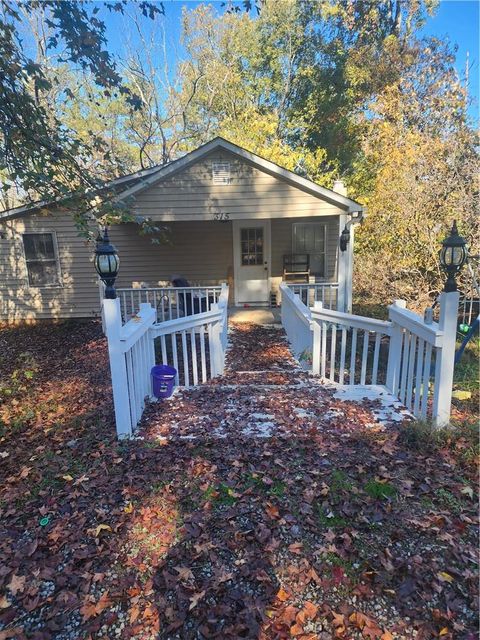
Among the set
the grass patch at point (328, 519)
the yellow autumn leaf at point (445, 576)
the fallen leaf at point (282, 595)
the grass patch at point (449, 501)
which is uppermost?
the grass patch at point (449, 501)

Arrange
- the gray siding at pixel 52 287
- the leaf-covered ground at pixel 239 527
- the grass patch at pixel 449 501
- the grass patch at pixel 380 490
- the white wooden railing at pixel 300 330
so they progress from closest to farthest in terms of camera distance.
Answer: the leaf-covered ground at pixel 239 527
the grass patch at pixel 449 501
the grass patch at pixel 380 490
the white wooden railing at pixel 300 330
the gray siding at pixel 52 287

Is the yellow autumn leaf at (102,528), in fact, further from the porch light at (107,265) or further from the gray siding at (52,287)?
the gray siding at (52,287)

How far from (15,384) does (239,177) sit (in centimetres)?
598

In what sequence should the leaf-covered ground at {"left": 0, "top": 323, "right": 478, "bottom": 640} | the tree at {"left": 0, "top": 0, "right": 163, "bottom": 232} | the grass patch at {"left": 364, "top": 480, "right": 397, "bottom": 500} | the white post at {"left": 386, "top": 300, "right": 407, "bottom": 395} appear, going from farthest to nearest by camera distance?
the tree at {"left": 0, "top": 0, "right": 163, "bottom": 232} → the white post at {"left": 386, "top": 300, "right": 407, "bottom": 395} → the grass patch at {"left": 364, "top": 480, "right": 397, "bottom": 500} → the leaf-covered ground at {"left": 0, "top": 323, "right": 478, "bottom": 640}

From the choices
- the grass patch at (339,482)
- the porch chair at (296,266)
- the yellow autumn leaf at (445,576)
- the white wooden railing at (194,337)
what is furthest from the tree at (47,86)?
the porch chair at (296,266)

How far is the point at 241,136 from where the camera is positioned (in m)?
19.3

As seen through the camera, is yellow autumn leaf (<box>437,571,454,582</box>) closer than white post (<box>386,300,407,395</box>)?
Yes

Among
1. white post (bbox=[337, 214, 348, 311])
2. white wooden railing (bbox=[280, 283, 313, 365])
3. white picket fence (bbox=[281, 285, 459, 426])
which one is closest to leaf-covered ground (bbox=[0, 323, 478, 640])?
white picket fence (bbox=[281, 285, 459, 426])

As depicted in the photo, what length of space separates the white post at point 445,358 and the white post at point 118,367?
280cm

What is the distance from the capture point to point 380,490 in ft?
8.54

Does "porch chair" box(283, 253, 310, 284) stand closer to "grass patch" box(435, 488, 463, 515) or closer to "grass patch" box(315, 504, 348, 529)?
"grass patch" box(435, 488, 463, 515)

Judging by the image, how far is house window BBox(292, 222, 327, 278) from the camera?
10516mm

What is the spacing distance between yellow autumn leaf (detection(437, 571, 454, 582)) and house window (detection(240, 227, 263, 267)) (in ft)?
29.9

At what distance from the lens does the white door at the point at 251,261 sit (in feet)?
34.3
